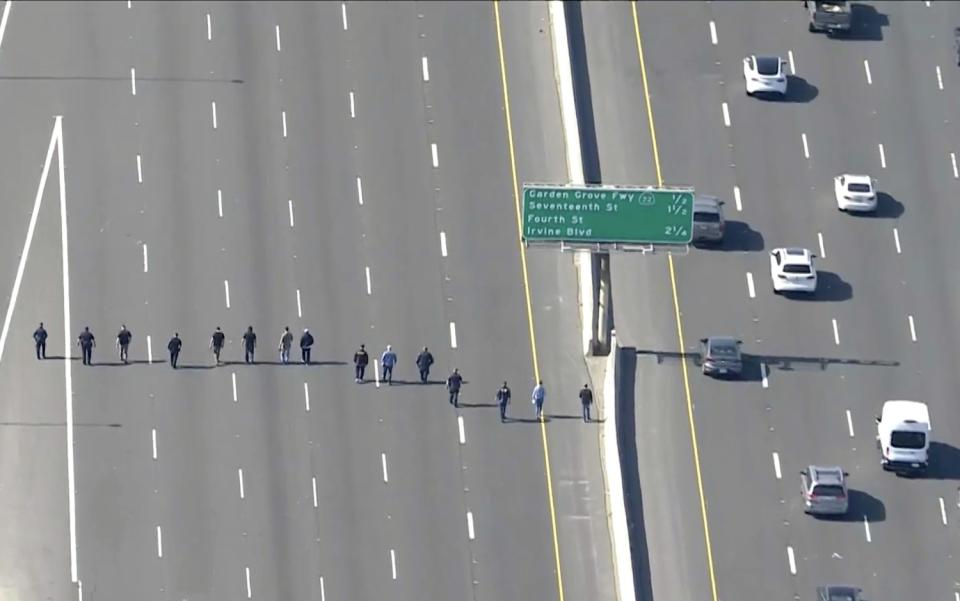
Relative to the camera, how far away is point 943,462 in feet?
430

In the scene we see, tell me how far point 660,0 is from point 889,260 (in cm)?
1891

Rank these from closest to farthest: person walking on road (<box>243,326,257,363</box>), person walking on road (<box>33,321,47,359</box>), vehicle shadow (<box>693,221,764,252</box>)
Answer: person walking on road (<box>33,321,47,359</box>) < person walking on road (<box>243,326,257,363</box>) < vehicle shadow (<box>693,221,764,252</box>)

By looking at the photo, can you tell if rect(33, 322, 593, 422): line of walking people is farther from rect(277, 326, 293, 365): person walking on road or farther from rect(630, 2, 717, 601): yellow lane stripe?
rect(630, 2, 717, 601): yellow lane stripe

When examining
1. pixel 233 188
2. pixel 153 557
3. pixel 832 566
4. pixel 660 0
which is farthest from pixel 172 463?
pixel 660 0

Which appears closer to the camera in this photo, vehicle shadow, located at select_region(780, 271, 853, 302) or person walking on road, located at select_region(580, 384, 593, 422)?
person walking on road, located at select_region(580, 384, 593, 422)

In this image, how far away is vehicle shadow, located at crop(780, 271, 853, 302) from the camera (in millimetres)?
138000

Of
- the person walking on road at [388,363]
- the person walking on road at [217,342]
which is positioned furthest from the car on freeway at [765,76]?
the person walking on road at [217,342]

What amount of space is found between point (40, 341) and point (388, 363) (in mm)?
14078

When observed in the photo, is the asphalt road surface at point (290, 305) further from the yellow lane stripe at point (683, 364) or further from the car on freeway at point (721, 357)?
the car on freeway at point (721, 357)

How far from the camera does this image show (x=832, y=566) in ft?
414

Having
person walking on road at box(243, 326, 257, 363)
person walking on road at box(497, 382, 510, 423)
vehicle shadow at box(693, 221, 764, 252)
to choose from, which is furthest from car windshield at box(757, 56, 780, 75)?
person walking on road at box(243, 326, 257, 363)

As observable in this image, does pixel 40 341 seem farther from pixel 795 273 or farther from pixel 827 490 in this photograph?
pixel 827 490

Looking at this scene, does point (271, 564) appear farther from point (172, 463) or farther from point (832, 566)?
point (832, 566)

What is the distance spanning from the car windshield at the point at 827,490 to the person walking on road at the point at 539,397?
1175 cm
